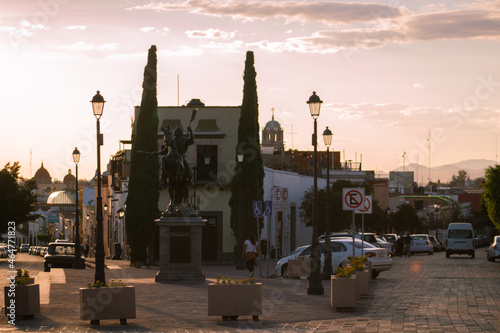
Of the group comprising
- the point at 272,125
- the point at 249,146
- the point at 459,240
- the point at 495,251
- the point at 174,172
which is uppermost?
the point at 272,125

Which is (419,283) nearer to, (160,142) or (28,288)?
(28,288)

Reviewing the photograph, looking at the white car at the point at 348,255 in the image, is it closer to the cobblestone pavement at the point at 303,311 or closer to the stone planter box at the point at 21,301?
the cobblestone pavement at the point at 303,311

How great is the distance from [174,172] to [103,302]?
12.8 m

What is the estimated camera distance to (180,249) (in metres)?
28.4

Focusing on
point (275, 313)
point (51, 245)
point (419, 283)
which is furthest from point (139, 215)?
point (275, 313)

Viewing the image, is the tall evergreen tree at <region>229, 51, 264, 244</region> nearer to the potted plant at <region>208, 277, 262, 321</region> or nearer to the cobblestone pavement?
the cobblestone pavement

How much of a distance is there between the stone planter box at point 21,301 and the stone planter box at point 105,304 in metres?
1.47

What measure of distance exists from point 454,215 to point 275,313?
117 metres

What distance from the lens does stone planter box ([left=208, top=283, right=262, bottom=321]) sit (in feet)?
53.3

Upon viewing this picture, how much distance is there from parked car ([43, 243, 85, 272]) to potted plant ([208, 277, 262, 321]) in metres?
27.8

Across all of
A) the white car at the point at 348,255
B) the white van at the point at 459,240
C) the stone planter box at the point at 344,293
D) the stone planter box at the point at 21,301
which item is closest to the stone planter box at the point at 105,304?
the stone planter box at the point at 21,301

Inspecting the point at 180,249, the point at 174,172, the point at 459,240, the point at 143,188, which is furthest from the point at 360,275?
the point at 459,240

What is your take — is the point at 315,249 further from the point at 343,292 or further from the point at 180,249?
the point at 180,249

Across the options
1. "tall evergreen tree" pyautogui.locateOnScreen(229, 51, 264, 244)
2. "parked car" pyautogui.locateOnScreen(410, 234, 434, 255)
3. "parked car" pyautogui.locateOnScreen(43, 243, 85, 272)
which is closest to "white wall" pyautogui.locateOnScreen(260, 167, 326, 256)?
"tall evergreen tree" pyautogui.locateOnScreen(229, 51, 264, 244)
